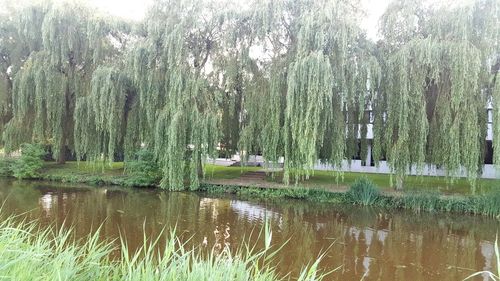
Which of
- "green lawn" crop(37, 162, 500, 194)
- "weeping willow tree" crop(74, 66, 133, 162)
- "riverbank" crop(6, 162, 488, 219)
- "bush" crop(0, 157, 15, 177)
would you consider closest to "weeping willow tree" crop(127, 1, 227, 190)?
"weeping willow tree" crop(74, 66, 133, 162)

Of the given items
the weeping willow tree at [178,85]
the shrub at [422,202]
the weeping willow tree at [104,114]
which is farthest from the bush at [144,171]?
the shrub at [422,202]

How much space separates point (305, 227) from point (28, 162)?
1504 cm

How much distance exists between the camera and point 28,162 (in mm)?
20125

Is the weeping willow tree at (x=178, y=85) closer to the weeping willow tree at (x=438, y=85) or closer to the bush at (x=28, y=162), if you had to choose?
the weeping willow tree at (x=438, y=85)

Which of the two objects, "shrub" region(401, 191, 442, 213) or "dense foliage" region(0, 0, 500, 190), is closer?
"dense foliage" region(0, 0, 500, 190)

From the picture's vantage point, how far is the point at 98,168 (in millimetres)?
21859

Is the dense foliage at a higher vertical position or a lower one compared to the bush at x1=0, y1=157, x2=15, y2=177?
higher

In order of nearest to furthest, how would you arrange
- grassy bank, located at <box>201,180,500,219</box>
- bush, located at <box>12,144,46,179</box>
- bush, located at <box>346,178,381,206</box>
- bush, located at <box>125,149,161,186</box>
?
grassy bank, located at <box>201,180,500,219</box>
bush, located at <box>346,178,381,206</box>
bush, located at <box>125,149,161,186</box>
bush, located at <box>12,144,46,179</box>

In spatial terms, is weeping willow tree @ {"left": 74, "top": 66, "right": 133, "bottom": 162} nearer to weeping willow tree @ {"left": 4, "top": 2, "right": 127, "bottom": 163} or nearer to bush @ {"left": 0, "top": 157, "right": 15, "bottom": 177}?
weeping willow tree @ {"left": 4, "top": 2, "right": 127, "bottom": 163}

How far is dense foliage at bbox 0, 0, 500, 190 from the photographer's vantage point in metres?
13.2

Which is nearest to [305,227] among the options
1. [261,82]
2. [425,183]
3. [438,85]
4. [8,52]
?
[261,82]

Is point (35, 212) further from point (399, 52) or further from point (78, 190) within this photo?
point (399, 52)

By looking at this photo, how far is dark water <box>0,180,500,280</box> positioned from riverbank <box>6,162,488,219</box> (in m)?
0.80

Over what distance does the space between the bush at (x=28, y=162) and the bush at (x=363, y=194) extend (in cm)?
1453
